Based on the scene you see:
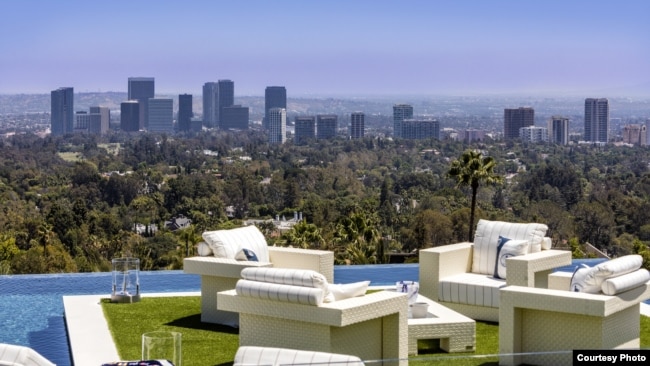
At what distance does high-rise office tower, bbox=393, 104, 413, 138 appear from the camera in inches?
3196

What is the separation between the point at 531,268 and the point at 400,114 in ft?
A: 250

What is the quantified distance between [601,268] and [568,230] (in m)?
33.1

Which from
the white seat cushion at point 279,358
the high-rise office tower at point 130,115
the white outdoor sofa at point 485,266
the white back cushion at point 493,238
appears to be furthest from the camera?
the high-rise office tower at point 130,115

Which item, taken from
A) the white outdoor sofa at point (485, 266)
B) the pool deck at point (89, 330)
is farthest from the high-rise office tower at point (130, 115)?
the white outdoor sofa at point (485, 266)

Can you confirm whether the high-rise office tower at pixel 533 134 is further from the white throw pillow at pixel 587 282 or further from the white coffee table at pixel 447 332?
the white throw pillow at pixel 587 282

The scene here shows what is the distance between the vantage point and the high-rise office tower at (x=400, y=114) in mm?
81188

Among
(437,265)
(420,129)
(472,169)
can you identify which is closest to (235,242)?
(437,265)

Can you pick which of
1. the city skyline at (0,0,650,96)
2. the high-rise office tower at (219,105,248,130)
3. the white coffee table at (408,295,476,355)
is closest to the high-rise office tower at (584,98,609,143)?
the city skyline at (0,0,650,96)

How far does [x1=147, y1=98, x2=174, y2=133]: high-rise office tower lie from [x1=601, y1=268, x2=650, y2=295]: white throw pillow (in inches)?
3665

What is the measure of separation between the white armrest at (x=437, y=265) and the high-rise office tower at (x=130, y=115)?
295 feet

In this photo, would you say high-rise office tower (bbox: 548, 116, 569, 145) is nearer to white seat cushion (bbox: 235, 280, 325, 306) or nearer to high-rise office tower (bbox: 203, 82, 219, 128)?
high-rise office tower (bbox: 203, 82, 219, 128)

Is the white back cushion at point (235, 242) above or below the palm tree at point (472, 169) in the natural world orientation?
below

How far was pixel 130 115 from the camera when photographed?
99.9 metres

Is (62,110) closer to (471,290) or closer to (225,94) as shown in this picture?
(225,94)
